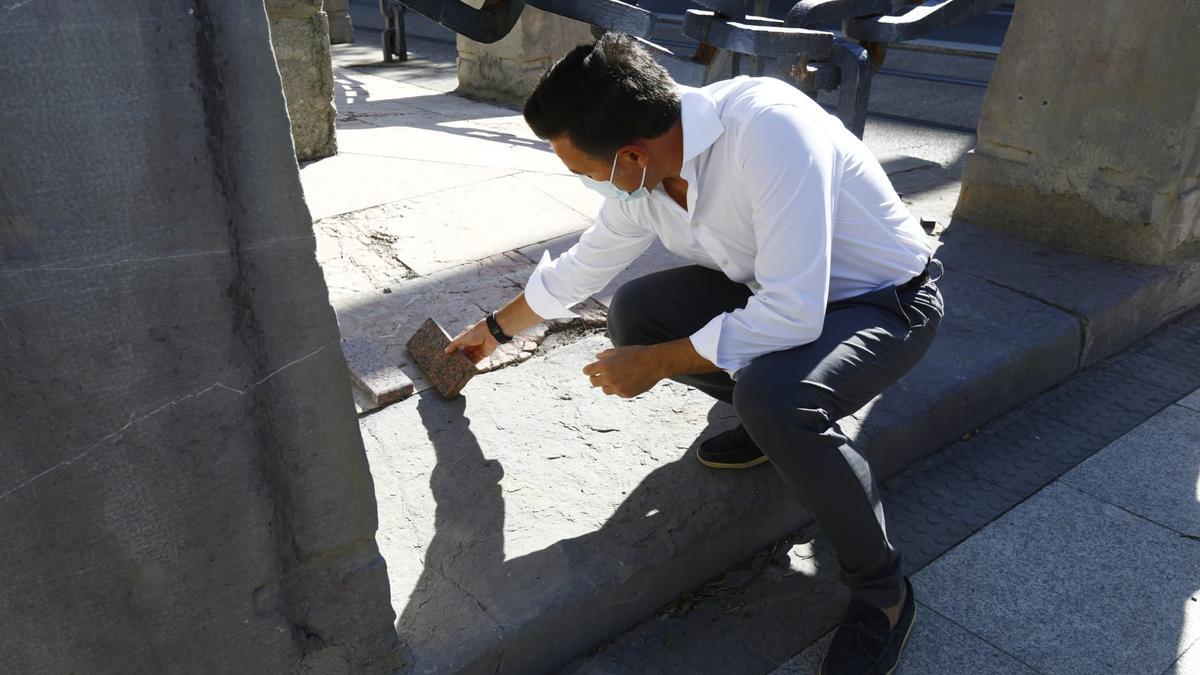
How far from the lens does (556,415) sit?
2.60m

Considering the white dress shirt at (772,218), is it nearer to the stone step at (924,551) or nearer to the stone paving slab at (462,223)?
the stone step at (924,551)

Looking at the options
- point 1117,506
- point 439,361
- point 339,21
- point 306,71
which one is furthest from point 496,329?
point 339,21

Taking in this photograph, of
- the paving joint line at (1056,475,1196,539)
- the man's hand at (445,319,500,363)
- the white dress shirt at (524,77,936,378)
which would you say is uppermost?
the white dress shirt at (524,77,936,378)

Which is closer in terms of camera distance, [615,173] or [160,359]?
[160,359]

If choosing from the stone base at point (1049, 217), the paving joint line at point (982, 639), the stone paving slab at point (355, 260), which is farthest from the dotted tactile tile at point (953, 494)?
the stone paving slab at point (355, 260)

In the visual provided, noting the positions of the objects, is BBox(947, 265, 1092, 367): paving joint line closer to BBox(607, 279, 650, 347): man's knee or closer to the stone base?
the stone base

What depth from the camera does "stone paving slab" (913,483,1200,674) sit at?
2.03 meters

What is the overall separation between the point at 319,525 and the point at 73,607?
0.37m

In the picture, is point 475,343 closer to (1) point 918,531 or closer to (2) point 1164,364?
(1) point 918,531

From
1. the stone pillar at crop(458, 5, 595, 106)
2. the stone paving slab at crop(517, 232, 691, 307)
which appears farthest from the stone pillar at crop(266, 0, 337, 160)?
the stone pillar at crop(458, 5, 595, 106)

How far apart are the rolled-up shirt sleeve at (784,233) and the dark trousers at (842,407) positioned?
0.06 meters

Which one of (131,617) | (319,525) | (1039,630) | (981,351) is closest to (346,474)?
(319,525)

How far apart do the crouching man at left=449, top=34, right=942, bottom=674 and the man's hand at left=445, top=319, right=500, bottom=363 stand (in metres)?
0.54

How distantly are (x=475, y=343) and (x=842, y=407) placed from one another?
100 cm
